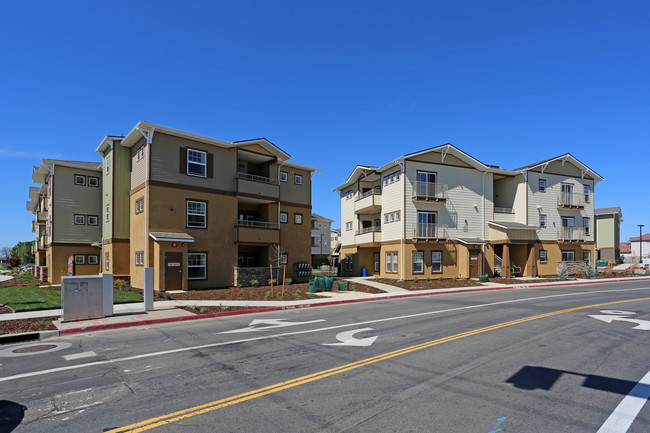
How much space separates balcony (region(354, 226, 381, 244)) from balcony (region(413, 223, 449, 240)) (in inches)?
170

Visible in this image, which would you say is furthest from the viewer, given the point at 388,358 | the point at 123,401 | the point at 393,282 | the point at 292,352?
the point at 393,282

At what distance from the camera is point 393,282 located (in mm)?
28438

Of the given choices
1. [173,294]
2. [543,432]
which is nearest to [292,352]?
[543,432]

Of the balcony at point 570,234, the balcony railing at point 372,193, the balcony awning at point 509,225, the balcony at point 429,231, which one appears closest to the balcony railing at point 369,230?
the balcony railing at point 372,193

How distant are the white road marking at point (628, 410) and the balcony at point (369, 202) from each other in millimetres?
28025

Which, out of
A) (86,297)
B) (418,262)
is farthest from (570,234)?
(86,297)

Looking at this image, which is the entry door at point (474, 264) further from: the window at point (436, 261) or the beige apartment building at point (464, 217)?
the window at point (436, 261)

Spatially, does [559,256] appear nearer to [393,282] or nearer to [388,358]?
[393,282]

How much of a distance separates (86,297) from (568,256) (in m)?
40.7

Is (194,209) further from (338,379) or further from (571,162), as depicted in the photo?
(571,162)

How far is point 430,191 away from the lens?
31094 millimetres

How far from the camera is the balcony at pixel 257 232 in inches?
997

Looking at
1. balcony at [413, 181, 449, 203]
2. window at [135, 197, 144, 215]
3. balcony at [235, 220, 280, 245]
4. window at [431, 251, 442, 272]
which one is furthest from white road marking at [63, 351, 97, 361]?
window at [431, 251, 442, 272]

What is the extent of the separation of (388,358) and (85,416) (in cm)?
523
